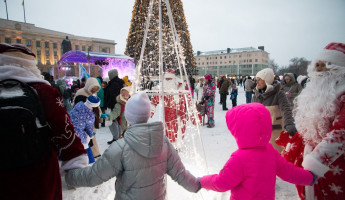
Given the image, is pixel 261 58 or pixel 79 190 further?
pixel 261 58

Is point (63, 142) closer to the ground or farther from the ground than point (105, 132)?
farther from the ground

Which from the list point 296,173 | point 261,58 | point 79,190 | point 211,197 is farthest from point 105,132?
point 261,58

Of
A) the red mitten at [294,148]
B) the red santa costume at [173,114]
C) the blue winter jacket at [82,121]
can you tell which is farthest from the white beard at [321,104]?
the blue winter jacket at [82,121]

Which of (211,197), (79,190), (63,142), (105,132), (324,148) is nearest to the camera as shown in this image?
(63,142)

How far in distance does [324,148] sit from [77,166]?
1779mm

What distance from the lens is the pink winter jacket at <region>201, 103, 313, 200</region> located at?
1332 millimetres

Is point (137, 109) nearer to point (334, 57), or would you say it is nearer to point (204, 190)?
point (334, 57)

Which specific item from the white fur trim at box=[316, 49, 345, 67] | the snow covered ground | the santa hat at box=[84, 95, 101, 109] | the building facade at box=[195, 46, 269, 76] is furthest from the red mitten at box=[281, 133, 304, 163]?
the building facade at box=[195, 46, 269, 76]

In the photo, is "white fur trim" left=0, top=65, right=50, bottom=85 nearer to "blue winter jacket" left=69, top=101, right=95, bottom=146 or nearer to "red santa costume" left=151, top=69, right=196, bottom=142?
"blue winter jacket" left=69, top=101, right=95, bottom=146

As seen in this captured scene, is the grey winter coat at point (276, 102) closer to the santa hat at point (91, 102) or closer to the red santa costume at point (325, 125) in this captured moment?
the red santa costume at point (325, 125)

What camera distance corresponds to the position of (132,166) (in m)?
1.27

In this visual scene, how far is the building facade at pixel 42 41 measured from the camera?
3644 centimetres

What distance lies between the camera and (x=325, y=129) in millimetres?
1473

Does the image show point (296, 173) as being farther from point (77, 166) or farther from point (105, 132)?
point (105, 132)
